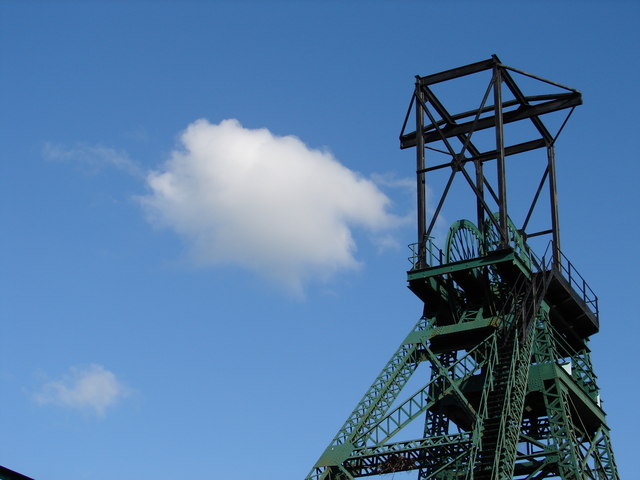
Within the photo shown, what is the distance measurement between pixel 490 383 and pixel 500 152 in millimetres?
9169

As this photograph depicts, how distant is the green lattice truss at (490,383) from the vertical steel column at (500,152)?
90 cm

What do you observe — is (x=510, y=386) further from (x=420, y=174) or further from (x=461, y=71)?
(x=461, y=71)

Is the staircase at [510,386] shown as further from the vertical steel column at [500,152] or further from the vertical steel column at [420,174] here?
the vertical steel column at [420,174]

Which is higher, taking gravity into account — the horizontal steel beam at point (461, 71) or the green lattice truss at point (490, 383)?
the horizontal steel beam at point (461, 71)

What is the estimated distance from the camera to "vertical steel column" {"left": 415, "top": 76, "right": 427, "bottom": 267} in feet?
133

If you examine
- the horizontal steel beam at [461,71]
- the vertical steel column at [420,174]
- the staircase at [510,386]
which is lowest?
the staircase at [510,386]

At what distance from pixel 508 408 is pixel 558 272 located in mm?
8154

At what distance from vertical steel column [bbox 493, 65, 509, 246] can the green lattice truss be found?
2.96 feet

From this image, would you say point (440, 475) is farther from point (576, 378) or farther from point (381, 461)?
point (576, 378)

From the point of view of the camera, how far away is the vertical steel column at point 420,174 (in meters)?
40.7

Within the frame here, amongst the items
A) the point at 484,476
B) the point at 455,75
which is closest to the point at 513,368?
the point at 484,476

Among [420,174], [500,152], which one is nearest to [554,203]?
[500,152]

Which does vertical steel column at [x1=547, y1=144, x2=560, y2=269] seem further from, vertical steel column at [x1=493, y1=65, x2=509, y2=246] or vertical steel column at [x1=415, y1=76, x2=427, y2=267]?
vertical steel column at [x1=415, y1=76, x2=427, y2=267]

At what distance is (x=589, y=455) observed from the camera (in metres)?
38.2
